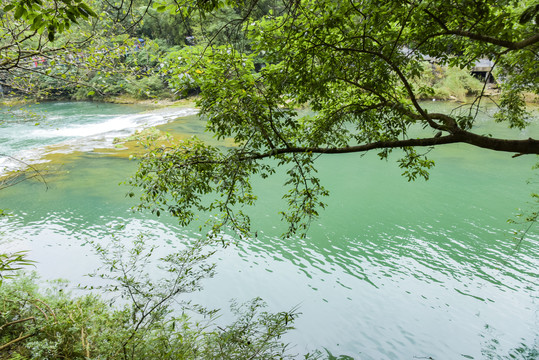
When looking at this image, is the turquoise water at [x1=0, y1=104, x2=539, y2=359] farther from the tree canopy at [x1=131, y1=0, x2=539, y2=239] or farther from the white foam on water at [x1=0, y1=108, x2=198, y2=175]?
the tree canopy at [x1=131, y1=0, x2=539, y2=239]

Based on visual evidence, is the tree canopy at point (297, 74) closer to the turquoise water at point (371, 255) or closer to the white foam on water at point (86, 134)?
the turquoise water at point (371, 255)

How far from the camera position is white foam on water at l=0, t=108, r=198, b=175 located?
14009 millimetres

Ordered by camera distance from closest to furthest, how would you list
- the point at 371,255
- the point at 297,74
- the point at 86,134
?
the point at 297,74, the point at 371,255, the point at 86,134

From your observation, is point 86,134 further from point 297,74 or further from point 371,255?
point 297,74

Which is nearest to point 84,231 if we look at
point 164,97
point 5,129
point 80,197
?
point 80,197

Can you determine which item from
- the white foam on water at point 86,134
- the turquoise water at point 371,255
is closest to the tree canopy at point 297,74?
the turquoise water at point 371,255

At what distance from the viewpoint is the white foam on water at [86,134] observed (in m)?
14.0

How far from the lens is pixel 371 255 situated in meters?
8.26

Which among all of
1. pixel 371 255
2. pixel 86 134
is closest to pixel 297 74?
pixel 371 255

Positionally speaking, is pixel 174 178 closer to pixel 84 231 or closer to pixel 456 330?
pixel 456 330

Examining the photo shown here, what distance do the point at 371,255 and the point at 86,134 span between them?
687 inches

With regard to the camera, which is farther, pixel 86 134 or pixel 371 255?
pixel 86 134

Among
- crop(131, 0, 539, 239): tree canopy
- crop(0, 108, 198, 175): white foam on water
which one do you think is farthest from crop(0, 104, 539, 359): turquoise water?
crop(131, 0, 539, 239): tree canopy

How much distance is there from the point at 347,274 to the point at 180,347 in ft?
15.5
